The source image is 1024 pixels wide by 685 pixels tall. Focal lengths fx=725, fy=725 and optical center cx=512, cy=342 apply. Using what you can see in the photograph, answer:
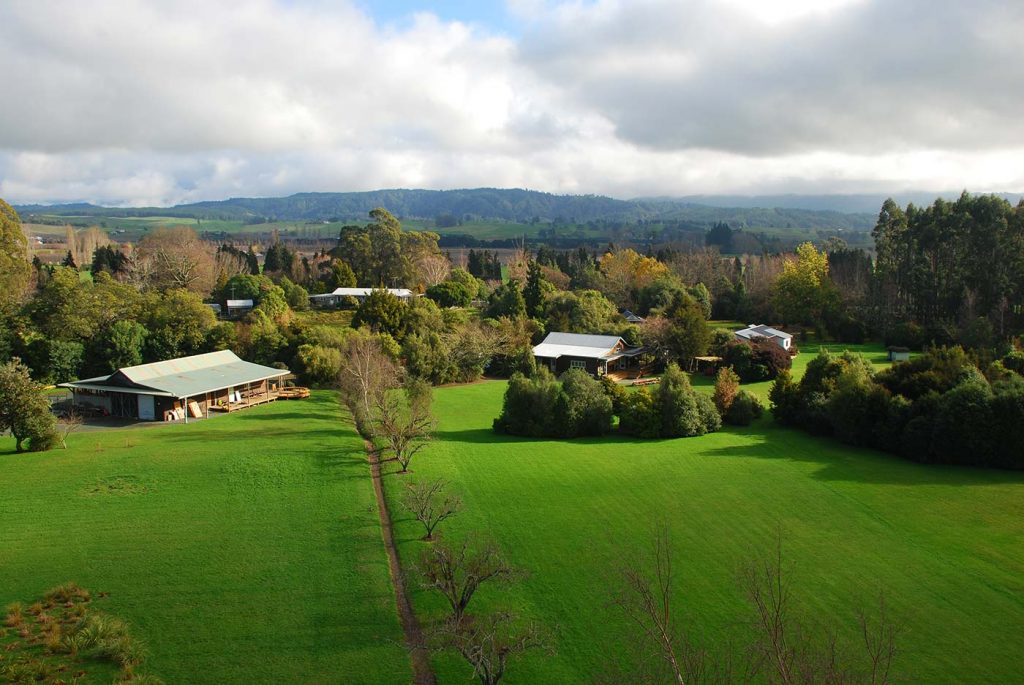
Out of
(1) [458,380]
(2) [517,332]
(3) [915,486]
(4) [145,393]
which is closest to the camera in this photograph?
(3) [915,486]

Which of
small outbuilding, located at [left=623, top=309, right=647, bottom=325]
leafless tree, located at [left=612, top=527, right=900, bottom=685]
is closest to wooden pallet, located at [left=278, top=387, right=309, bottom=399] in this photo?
leafless tree, located at [left=612, top=527, right=900, bottom=685]

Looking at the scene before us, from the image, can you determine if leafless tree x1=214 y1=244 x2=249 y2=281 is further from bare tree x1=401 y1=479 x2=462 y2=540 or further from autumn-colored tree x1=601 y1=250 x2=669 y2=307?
bare tree x1=401 y1=479 x2=462 y2=540

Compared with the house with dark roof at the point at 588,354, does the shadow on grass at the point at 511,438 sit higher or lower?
lower

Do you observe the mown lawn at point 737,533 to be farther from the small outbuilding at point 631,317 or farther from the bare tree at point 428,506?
the small outbuilding at point 631,317

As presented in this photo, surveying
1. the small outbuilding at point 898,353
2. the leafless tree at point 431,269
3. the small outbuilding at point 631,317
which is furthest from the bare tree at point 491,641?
the leafless tree at point 431,269

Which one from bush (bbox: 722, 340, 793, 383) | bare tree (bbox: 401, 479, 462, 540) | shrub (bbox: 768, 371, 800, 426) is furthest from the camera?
bush (bbox: 722, 340, 793, 383)

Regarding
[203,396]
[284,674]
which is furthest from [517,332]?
[284,674]

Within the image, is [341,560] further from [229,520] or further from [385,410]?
[385,410]
